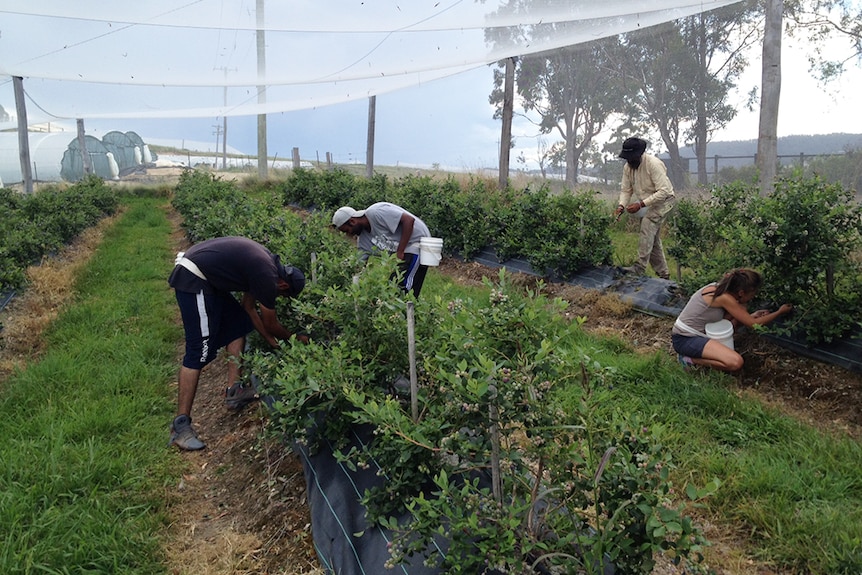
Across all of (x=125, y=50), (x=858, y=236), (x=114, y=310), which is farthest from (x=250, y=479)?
(x=125, y=50)

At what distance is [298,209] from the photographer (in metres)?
15.3

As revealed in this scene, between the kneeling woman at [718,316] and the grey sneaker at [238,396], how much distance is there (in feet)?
10.2

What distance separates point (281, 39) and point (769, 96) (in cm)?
732

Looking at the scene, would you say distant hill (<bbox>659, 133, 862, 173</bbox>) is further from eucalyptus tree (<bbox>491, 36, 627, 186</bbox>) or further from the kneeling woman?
the kneeling woman

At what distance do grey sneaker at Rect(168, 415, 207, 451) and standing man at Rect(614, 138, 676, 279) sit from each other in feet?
14.6

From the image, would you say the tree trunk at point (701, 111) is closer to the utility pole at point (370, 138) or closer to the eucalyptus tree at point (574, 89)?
the eucalyptus tree at point (574, 89)

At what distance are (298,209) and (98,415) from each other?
482 inches

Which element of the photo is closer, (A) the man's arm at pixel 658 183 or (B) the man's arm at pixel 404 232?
(B) the man's arm at pixel 404 232

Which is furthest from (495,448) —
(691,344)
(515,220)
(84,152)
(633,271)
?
(84,152)

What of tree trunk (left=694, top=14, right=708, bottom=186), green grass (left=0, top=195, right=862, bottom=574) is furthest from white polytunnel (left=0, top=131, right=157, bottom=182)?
tree trunk (left=694, top=14, right=708, bottom=186)

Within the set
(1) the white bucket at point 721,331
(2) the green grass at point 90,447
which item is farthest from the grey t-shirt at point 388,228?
(1) the white bucket at point 721,331

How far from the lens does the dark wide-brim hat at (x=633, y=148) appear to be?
220 inches

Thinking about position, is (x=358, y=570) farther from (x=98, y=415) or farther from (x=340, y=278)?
(x=98, y=415)

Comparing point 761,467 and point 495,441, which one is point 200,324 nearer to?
point 495,441
